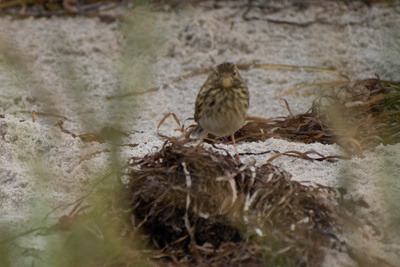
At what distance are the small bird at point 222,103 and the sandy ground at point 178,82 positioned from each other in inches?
11.6

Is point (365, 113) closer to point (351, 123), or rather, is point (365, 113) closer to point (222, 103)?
point (351, 123)

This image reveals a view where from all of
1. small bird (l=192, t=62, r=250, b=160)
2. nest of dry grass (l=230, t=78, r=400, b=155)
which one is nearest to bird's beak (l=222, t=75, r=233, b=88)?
small bird (l=192, t=62, r=250, b=160)

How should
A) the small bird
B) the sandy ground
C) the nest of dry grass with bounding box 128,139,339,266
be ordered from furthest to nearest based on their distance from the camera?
1. the small bird
2. the sandy ground
3. the nest of dry grass with bounding box 128,139,339,266

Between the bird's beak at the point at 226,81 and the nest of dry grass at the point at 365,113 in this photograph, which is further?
the nest of dry grass at the point at 365,113

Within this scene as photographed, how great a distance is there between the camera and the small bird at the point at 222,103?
4328 millimetres

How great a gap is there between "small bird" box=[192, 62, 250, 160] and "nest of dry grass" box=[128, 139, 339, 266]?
2.04ft

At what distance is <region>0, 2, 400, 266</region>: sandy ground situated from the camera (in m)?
3.73

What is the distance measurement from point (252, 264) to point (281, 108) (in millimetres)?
3171

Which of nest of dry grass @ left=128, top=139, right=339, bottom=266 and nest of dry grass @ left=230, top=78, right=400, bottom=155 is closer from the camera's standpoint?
nest of dry grass @ left=128, top=139, right=339, bottom=266

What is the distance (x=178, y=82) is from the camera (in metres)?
6.79

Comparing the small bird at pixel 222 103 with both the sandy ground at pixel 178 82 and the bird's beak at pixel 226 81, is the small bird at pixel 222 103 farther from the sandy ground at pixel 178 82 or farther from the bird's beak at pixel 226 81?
the sandy ground at pixel 178 82

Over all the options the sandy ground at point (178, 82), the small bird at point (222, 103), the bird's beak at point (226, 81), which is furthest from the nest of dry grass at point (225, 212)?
the bird's beak at point (226, 81)

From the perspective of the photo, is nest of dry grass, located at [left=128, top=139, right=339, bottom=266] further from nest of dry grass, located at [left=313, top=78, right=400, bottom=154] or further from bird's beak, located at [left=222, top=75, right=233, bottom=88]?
nest of dry grass, located at [left=313, top=78, right=400, bottom=154]

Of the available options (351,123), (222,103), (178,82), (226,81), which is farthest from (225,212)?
(178,82)
